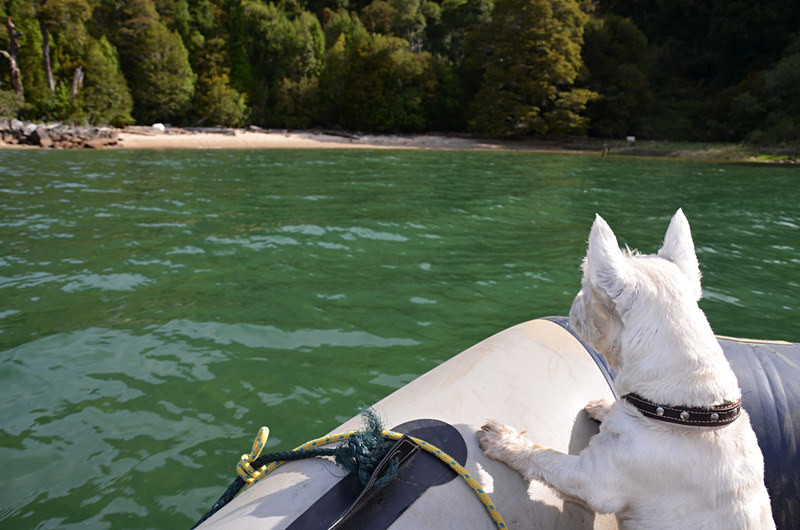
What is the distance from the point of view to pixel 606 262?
1849 mm

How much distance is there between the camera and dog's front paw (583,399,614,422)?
243 cm

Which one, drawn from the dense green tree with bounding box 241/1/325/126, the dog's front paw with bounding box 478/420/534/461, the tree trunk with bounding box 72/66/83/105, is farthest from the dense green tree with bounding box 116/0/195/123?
the dog's front paw with bounding box 478/420/534/461

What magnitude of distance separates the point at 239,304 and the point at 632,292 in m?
4.62

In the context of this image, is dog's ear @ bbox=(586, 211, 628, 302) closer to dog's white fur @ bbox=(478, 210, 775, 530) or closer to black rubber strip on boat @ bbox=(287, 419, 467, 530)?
dog's white fur @ bbox=(478, 210, 775, 530)

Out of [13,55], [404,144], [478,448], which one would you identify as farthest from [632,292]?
[13,55]

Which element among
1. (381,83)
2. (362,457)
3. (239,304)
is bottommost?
(239,304)

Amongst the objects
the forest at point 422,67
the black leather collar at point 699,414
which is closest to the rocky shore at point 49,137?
the forest at point 422,67

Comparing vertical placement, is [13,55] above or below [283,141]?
above

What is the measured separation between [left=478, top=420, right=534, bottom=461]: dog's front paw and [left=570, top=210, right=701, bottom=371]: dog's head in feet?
1.73

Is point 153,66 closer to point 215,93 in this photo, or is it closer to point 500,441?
point 215,93

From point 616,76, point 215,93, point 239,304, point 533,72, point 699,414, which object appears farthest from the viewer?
point 215,93

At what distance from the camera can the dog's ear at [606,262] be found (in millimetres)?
1840

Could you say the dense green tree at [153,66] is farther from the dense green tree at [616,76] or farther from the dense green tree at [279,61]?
the dense green tree at [616,76]

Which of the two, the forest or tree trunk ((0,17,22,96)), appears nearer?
tree trunk ((0,17,22,96))
